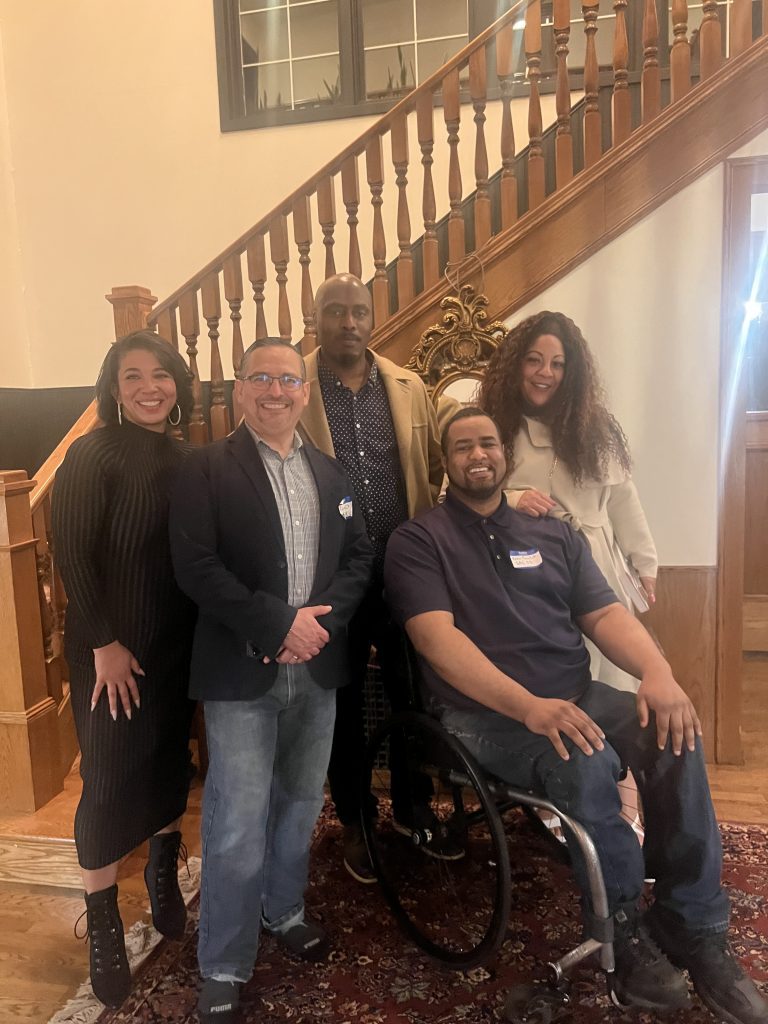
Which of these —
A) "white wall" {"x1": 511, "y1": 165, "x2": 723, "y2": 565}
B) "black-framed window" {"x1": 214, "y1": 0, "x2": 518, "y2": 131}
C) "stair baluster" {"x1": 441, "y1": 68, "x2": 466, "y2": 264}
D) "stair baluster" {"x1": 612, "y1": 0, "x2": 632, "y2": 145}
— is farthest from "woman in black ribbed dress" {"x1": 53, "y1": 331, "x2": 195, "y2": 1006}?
"black-framed window" {"x1": 214, "y1": 0, "x2": 518, "y2": 131}

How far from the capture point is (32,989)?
1.74 meters

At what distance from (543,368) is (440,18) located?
3.37 m

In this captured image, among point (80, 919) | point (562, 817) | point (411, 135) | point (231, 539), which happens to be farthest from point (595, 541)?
point (411, 135)

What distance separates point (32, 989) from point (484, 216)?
270 centimetres

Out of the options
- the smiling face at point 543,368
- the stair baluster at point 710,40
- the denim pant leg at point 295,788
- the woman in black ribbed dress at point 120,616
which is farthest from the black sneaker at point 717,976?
the stair baluster at point 710,40

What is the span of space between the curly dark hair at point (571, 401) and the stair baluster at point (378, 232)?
0.88m

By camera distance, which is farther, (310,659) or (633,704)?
(633,704)

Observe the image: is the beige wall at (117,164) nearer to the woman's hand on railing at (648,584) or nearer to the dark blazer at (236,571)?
the woman's hand on railing at (648,584)

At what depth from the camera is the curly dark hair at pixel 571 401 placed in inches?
79.2

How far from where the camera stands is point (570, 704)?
150 cm

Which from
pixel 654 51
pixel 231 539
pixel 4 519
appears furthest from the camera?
pixel 654 51

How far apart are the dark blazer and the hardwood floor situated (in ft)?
2.82

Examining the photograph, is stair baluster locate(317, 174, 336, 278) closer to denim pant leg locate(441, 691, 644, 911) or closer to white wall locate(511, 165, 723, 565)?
white wall locate(511, 165, 723, 565)

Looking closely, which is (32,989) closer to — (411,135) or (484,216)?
(484,216)
